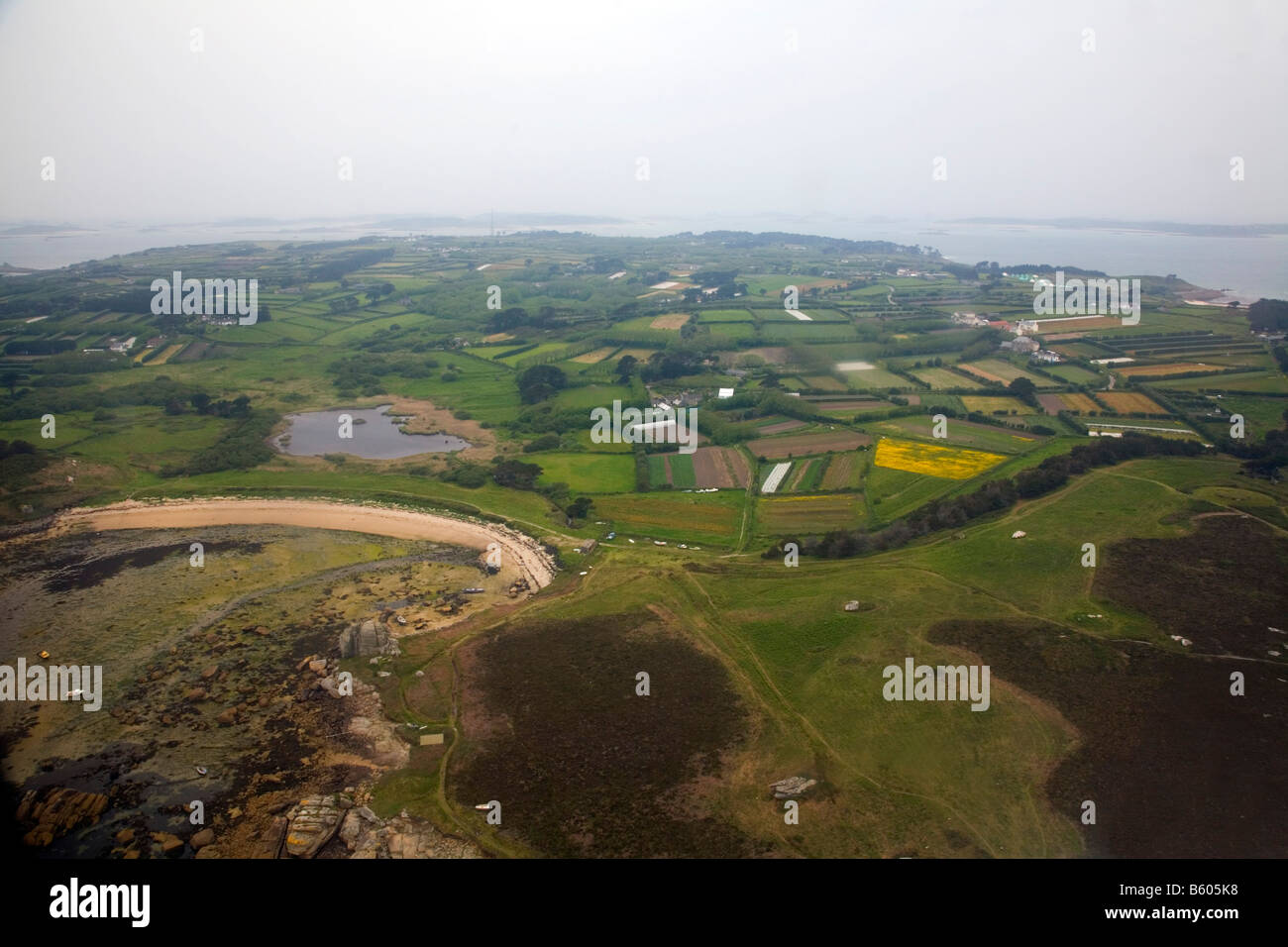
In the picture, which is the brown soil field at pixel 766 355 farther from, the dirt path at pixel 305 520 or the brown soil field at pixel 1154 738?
the brown soil field at pixel 1154 738

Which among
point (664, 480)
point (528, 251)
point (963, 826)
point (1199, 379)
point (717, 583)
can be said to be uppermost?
point (528, 251)

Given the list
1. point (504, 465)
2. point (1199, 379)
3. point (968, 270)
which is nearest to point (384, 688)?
point (504, 465)

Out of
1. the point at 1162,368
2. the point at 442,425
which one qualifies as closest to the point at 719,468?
the point at 442,425

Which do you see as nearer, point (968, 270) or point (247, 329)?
point (247, 329)

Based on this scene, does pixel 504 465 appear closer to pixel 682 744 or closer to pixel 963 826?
pixel 682 744

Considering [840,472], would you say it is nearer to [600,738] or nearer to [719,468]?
[719,468]

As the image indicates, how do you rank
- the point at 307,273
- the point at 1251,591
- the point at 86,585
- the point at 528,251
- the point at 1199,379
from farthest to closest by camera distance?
the point at 528,251 → the point at 307,273 → the point at 1199,379 → the point at 86,585 → the point at 1251,591

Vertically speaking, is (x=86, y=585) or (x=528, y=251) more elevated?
(x=528, y=251)

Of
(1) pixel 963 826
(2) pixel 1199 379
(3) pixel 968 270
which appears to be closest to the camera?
(1) pixel 963 826
